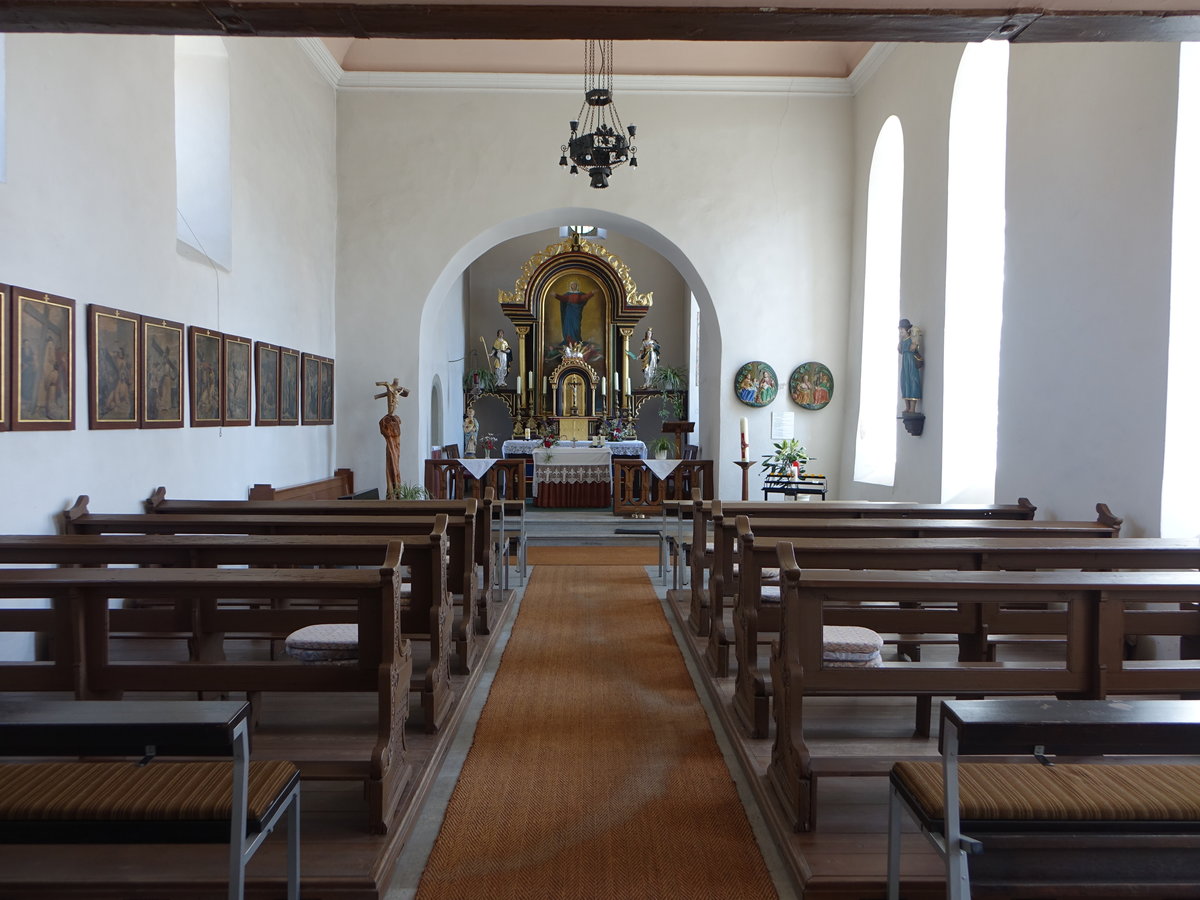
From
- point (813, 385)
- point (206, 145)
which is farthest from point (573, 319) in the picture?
point (206, 145)

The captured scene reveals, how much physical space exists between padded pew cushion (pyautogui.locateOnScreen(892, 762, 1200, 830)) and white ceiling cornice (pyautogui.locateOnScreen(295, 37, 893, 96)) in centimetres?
1067

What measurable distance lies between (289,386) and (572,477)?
4760 mm

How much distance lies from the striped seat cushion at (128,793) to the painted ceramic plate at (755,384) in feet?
32.4

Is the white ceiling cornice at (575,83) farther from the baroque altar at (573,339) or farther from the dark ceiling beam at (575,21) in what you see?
the dark ceiling beam at (575,21)

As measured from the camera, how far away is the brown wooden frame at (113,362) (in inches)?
217

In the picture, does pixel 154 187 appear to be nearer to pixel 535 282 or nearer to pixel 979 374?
pixel 979 374

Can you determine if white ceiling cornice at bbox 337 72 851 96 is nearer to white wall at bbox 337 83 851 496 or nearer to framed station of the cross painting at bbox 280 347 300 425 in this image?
white wall at bbox 337 83 851 496

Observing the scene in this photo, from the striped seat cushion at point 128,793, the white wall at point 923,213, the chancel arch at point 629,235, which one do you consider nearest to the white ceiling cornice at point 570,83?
the white wall at point 923,213

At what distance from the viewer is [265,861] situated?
2.68 meters

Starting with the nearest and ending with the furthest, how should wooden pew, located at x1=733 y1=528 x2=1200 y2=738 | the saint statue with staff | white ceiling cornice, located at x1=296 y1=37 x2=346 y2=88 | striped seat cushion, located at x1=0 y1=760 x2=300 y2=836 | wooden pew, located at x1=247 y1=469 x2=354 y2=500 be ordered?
striped seat cushion, located at x1=0 y1=760 x2=300 y2=836
wooden pew, located at x1=733 y1=528 x2=1200 y2=738
wooden pew, located at x1=247 y1=469 x2=354 y2=500
white ceiling cornice, located at x1=296 y1=37 x2=346 y2=88
the saint statue with staff

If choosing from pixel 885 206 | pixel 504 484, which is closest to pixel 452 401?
pixel 504 484

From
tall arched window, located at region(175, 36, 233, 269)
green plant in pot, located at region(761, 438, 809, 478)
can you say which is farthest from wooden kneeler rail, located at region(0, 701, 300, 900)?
green plant in pot, located at region(761, 438, 809, 478)

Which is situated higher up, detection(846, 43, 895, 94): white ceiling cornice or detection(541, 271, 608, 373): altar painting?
detection(846, 43, 895, 94): white ceiling cornice

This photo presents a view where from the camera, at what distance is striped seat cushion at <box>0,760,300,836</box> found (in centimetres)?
184
